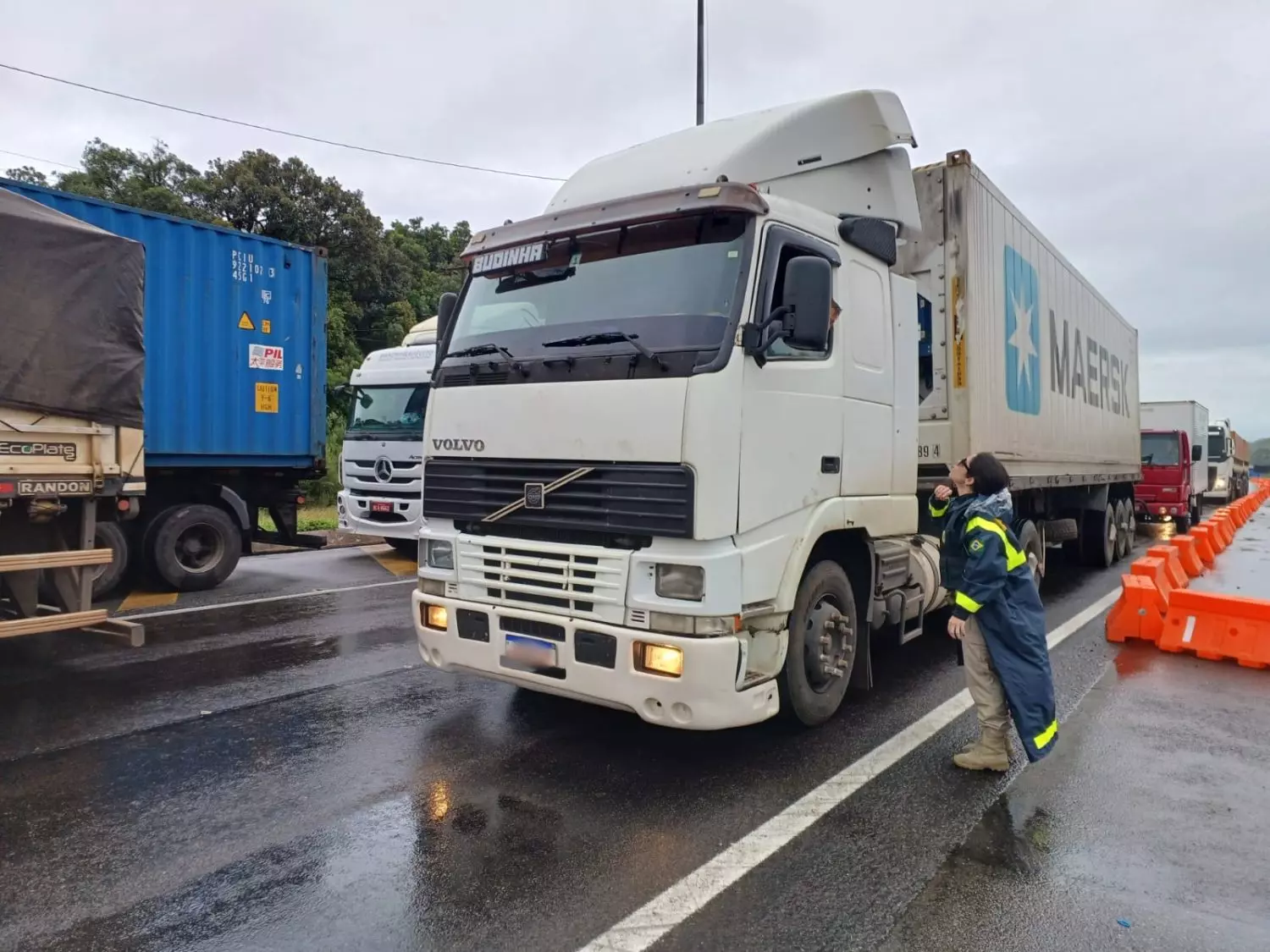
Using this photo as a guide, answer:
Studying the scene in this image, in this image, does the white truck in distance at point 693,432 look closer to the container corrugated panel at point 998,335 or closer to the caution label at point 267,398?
the container corrugated panel at point 998,335

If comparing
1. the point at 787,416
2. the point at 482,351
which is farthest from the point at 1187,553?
the point at 482,351

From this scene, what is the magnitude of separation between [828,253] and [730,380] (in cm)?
120

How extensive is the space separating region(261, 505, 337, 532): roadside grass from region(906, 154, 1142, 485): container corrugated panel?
10.8 meters

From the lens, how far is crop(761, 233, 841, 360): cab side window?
4102mm

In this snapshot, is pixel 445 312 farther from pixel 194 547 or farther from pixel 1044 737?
pixel 194 547

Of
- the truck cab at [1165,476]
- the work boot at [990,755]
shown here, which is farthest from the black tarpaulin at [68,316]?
the truck cab at [1165,476]

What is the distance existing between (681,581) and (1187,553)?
932 centimetres

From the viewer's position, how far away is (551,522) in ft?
13.7

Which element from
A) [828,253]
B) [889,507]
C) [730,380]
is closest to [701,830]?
[730,380]

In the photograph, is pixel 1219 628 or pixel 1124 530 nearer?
pixel 1219 628

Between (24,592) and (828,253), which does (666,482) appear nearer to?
(828,253)

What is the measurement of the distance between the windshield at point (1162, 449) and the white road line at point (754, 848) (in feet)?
54.2

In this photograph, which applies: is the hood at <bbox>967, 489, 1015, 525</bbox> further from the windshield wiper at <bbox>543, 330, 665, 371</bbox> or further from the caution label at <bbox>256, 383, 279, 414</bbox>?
the caution label at <bbox>256, 383, 279, 414</bbox>

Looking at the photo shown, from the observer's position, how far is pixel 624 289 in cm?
427
